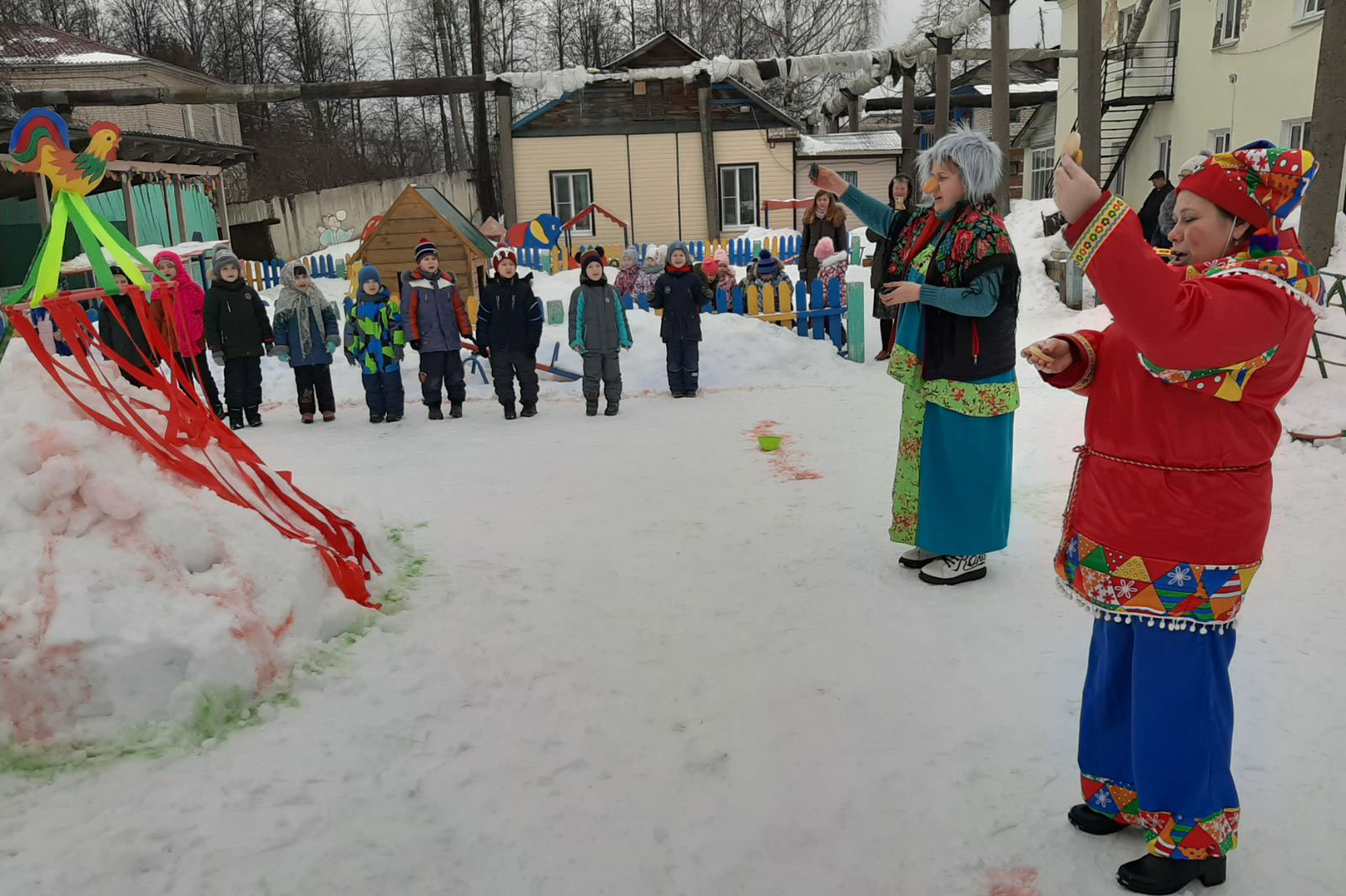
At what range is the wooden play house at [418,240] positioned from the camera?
1179 cm

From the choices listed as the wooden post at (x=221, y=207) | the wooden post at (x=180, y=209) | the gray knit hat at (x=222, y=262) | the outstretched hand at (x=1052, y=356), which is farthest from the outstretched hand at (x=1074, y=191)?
the wooden post at (x=221, y=207)

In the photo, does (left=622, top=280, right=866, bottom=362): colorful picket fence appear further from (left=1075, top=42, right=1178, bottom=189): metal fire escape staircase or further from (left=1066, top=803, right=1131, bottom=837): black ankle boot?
(left=1075, top=42, right=1178, bottom=189): metal fire escape staircase

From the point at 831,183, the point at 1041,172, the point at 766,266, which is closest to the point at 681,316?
the point at 766,266

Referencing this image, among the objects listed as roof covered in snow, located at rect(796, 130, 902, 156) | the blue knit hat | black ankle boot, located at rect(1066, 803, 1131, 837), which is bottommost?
black ankle boot, located at rect(1066, 803, 1131, 837)

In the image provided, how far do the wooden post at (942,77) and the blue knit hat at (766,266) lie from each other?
800cm

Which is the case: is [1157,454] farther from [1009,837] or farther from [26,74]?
[26,74]

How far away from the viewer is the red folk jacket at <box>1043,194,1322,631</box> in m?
1.89

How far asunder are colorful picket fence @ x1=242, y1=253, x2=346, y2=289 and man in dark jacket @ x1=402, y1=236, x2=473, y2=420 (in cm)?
1074

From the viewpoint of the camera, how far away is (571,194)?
23.9m

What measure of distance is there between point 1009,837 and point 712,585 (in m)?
2.04

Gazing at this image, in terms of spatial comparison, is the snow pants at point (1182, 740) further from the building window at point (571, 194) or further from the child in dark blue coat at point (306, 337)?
the building window at point (571, 194)

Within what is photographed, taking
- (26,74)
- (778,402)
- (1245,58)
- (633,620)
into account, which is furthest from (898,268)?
(26,74)

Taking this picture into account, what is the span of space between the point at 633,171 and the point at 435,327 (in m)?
16.2

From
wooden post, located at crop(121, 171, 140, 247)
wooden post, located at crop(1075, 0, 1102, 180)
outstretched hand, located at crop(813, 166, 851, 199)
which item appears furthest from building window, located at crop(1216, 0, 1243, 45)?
wooden post, located at crop(121, 171, 140, 247)
